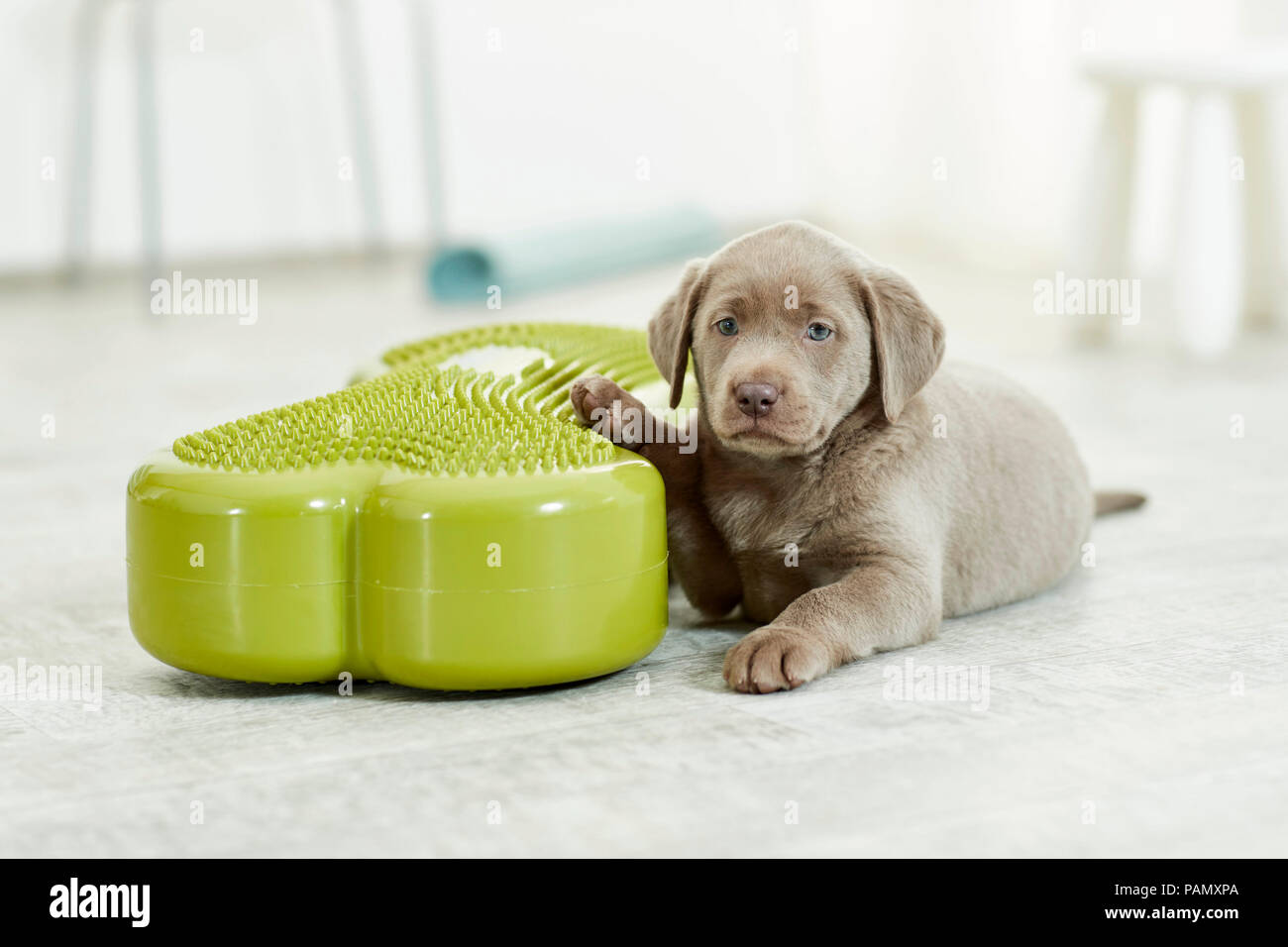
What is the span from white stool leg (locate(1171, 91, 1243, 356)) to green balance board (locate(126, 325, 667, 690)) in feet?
8.84

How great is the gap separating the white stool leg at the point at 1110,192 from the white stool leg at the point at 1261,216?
1.18 feet

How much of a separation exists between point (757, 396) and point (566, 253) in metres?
3.86

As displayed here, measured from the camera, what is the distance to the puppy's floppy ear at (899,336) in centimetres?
199

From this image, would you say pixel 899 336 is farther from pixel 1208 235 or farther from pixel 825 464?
pixel 1208 235

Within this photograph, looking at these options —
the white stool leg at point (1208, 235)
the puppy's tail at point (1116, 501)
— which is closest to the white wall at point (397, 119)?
the white stool leg at point (1208, 235)

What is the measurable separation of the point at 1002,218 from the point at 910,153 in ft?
2.49

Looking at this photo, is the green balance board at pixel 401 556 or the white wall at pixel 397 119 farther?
the white wall at pixel 397 119

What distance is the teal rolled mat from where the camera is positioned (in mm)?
5504

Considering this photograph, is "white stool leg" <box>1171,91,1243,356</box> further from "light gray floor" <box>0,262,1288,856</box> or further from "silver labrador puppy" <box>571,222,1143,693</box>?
"silver labrador puppy" <box>571,222,1143,693</box>

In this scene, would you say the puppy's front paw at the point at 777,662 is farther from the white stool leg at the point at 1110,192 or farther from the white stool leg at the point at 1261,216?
the white stool leg at the point at 1261,216

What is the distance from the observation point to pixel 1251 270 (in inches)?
189

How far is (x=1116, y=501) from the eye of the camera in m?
2.75

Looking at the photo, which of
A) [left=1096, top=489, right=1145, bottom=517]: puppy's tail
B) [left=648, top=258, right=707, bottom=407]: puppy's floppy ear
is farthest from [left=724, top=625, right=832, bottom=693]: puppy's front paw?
[left=1096, top=489, right=1145, bottom=517]: puppy's tail

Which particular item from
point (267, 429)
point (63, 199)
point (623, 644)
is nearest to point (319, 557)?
point (267, 429)
